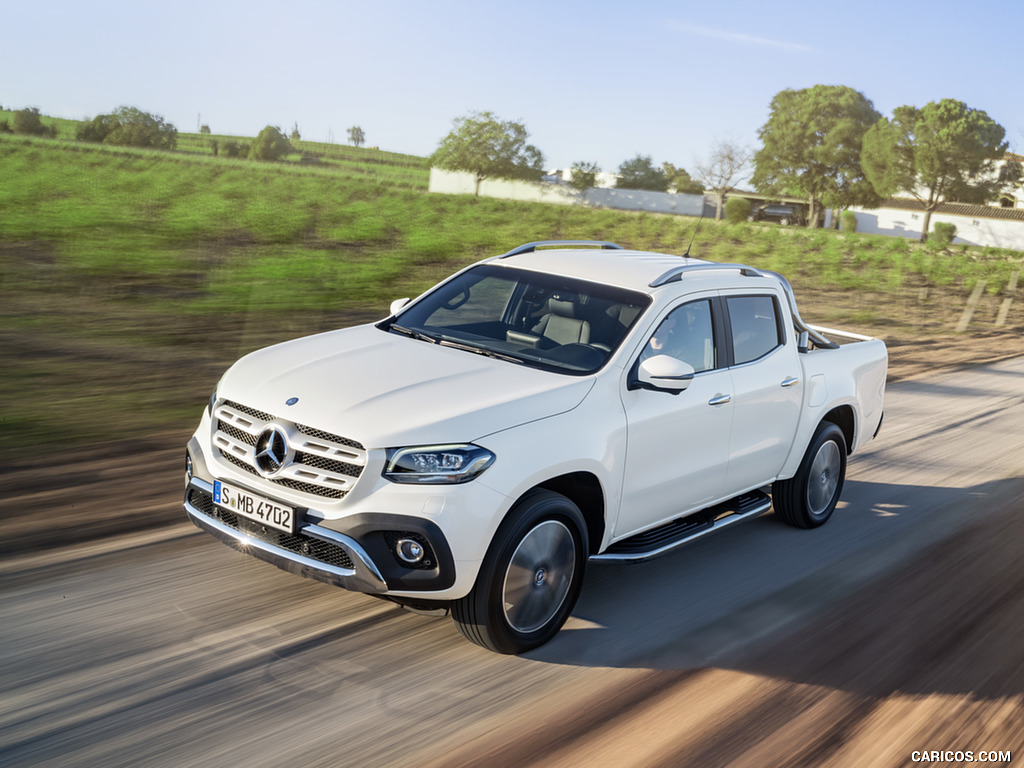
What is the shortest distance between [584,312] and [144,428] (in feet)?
13.8

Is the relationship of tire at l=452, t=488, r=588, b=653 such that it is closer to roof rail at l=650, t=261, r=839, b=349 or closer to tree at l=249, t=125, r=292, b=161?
roof rail at l=650, t=261, r=839, b=349

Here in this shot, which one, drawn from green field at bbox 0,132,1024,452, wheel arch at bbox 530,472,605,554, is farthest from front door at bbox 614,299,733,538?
green field at bbox 0,132,1024,452

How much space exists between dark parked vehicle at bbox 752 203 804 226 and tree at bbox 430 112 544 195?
3472 cm

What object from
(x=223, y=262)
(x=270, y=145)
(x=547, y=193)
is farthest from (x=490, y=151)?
(x=223, y=262)

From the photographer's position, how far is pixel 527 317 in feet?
18.3

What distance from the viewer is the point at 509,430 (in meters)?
4.21

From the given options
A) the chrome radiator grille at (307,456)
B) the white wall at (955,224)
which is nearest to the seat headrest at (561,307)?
the chrome radiator grille at (307,456)

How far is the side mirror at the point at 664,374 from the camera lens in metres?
4.73

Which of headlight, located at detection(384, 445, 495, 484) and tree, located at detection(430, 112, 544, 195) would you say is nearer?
headlight, located at detection(384, 445, 495, 484)

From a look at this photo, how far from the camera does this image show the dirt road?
3.77m

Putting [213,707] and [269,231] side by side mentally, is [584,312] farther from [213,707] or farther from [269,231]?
[269,231]

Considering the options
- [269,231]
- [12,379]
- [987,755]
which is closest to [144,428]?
[12,379]

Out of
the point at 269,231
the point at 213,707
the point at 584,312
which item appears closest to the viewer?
the point at 213,707

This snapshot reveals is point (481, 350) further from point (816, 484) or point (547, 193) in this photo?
point (547, 193)
